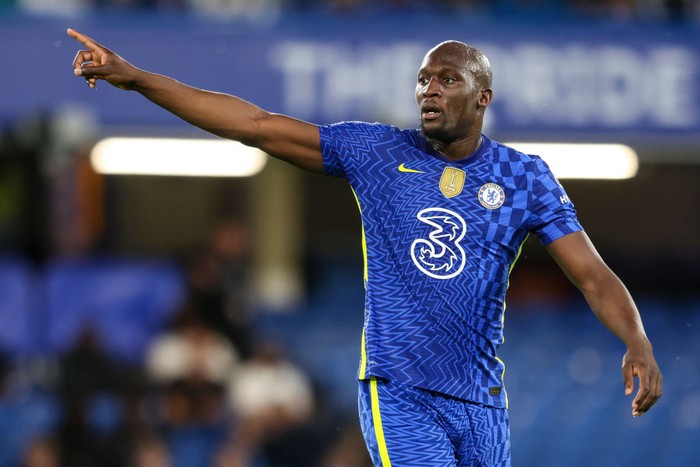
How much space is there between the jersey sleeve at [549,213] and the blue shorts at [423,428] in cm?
65

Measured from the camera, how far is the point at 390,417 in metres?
4.54

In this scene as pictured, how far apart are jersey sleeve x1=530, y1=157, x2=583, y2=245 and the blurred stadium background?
630 centimetres

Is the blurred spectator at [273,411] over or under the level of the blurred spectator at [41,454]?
over

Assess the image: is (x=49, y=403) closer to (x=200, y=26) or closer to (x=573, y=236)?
(x=200, y=26)

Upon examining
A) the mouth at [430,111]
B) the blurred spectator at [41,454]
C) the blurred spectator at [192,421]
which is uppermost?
the mouth at [430,111]

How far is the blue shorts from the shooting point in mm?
4496

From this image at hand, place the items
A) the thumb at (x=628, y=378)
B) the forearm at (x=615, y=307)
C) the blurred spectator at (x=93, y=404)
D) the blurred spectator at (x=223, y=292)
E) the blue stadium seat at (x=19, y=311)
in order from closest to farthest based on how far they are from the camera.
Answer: the thumb at (x=628, y=378), the forearm at (x=615, y=307), the blurred spectator at (x=93, y=404), the blurred spectator at (x=223, y=292), the blue stadium seat at (x=19, y=311)

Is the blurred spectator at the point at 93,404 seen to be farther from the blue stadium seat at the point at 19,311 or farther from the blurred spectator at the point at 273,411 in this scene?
the blurred spectator at the point at 273,411

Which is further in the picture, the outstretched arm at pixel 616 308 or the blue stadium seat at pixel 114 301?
the blue stadium seat at pixel 114 301

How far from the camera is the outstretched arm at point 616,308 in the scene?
4219 mm

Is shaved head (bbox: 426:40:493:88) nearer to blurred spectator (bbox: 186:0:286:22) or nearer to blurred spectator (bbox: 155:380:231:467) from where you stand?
blurred spectator (bbox: 155:380:231:467)

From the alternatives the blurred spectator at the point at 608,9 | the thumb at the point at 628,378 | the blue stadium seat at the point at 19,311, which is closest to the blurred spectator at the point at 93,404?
the blue stadium seat at the point at 19,311

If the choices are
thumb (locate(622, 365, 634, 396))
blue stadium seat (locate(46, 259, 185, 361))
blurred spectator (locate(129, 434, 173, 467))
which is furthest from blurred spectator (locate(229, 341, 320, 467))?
thumb (locate(622, 365, 634, 396))

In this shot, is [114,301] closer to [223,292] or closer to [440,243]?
[223,292]
